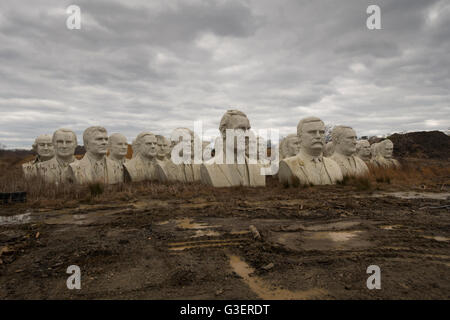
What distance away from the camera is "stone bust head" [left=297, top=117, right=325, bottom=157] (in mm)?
8773

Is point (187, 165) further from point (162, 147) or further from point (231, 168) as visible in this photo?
point (231, 168)

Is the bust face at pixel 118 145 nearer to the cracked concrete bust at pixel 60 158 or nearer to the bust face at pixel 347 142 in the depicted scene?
the cracked concrete bust at pixel 60 158

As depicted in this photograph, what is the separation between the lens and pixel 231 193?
7.71 meters

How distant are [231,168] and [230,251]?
226 inches

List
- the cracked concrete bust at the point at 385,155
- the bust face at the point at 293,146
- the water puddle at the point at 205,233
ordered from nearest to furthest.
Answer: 1. the water puddle at the point at 205,233
2. the bust face at the point at 293,146
3. the cracked concrete bust at the point at 385,155

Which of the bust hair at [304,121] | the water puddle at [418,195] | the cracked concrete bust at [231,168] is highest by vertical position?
the bust hair at [304,121]

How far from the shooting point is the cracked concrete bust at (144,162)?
11578 mm

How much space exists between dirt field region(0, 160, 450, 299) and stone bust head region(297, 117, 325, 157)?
3.18 meters

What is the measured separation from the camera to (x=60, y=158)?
10875mm

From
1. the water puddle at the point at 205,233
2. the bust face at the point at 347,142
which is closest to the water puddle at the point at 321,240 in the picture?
the water puddle at the point at 205,233

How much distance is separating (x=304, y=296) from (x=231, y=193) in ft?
18.0

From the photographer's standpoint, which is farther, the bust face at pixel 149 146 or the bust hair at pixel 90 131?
the bust face at pixel 149 146

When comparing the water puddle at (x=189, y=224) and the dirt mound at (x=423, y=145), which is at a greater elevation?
the dirt mound at (x=423, y=145)

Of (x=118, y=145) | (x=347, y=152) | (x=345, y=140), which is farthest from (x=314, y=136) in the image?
(x=118, y=145)
